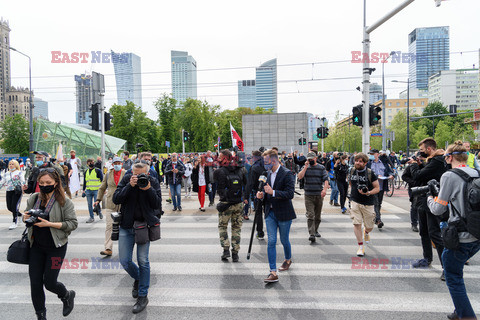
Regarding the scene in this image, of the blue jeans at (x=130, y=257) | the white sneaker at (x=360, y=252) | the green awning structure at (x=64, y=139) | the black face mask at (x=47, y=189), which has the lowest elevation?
the white sneaker at (x=360, y=252)

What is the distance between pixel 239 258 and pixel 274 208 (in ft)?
5.01

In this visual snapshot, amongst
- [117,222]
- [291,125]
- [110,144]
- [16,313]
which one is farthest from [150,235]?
[291,125]

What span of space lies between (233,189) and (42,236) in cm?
308

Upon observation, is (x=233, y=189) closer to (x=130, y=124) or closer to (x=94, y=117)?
(x=94, y=117)

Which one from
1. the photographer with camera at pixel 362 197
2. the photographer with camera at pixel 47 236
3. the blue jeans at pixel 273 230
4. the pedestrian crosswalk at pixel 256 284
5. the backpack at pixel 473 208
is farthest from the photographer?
the photographer with camera at pixel 362 197

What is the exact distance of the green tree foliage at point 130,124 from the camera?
54719 mm

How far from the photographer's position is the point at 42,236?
11.8 ft

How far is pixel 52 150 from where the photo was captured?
2891 cm

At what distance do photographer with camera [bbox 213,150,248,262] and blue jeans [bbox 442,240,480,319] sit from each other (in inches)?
131

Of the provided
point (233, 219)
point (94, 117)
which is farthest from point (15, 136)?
point (233, 219)

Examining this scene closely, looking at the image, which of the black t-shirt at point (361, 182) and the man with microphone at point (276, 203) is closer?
the man with microphone at point (276, 203)

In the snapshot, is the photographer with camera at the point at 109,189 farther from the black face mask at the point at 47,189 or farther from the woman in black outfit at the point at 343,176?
the woman in black outfit at the point at 343,176

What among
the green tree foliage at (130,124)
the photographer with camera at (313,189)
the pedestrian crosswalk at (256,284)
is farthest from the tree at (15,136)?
the photographer with camera at (313,189)

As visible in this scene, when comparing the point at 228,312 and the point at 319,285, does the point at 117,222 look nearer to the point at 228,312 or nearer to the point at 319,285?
the point at 228,312
